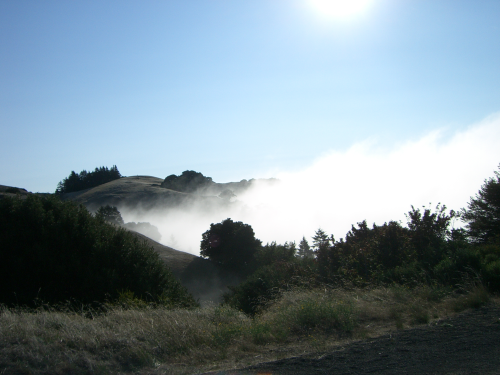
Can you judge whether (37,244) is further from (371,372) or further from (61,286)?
(371,372)

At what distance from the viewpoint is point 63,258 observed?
12.6 m

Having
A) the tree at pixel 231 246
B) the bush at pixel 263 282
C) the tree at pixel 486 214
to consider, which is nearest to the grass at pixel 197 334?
the bush at pixel 263 282

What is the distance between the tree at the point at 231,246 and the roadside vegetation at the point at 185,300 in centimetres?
2977

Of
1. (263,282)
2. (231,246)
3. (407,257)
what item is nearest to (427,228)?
(407,257)

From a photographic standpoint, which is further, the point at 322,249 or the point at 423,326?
the point at 322,249

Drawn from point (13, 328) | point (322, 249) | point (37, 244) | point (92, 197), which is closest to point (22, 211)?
point (37, 244)

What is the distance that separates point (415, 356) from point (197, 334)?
3120mm

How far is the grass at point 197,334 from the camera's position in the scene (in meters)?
4.86

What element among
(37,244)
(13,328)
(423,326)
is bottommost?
(423,326)

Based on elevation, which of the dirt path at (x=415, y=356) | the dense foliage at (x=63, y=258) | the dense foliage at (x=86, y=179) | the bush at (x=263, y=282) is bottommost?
the bush at (x=263, y=282)

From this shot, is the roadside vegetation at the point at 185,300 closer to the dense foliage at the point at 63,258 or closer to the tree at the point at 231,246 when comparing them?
the dense foliage at the point at 63,258

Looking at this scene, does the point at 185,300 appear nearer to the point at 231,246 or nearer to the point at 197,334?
the point at 197,334

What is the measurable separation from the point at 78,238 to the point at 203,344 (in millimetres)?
9091

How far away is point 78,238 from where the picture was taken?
13344mm
